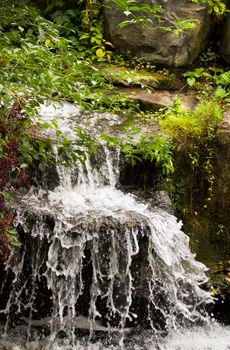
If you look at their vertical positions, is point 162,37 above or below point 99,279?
above

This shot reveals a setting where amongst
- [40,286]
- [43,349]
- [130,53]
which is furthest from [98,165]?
[130,53]

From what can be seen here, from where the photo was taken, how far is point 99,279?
4.21m

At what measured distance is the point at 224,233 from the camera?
5.72 meters

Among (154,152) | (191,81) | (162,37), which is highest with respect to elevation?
A: (162,37)

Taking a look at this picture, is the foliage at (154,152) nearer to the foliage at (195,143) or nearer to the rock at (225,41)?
the foliage at (195,143)

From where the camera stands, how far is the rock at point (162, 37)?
6836mm

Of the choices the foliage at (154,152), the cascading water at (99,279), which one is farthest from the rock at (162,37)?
the cascading water at (99,279)

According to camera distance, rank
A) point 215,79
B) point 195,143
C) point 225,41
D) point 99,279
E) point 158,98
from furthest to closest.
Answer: point 225,41 < point 215,79 < point 158,98 < point 195,143 < point 99,279

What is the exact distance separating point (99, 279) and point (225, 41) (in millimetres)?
4668

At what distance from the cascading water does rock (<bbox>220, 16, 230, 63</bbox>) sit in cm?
355

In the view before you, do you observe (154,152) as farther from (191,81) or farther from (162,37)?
(162,37)

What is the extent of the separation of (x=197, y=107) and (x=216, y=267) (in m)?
2.10

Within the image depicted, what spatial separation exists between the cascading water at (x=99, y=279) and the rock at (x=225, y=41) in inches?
140

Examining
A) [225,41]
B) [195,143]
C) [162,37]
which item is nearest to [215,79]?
[225,41]
